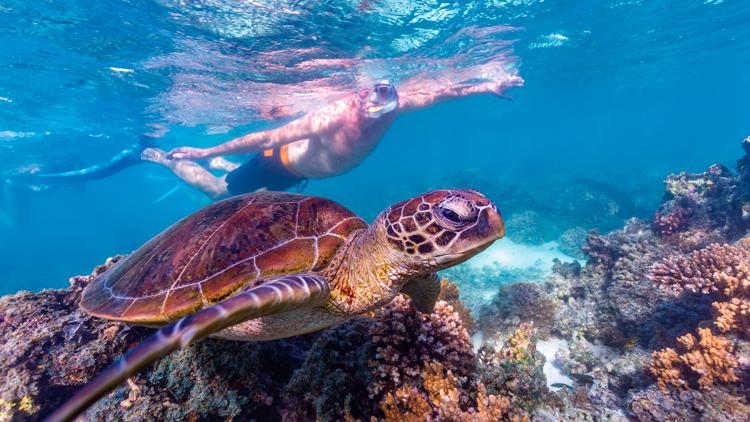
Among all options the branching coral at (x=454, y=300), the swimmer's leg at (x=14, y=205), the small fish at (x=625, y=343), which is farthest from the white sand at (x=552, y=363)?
the swimmer's leg at (x=14, y=205)

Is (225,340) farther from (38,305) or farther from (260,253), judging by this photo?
(38,305)

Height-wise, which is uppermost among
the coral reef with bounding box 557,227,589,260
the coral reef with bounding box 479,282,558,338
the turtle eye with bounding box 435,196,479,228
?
the turtle eye with bounding box 435,196,479,228

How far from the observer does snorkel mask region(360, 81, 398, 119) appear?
7.88 m

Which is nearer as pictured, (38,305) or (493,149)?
(38,305)

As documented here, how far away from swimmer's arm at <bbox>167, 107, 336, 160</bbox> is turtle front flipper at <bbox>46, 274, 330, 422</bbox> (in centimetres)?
760

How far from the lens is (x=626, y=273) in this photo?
5379 mm

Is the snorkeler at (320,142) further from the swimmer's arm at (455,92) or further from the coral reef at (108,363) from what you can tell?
the coral reef at (108,363)

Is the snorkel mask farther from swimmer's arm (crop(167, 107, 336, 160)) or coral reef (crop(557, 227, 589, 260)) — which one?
coral reef (crop(557, 227, 589, 260))

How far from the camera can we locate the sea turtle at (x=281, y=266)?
5.54ft

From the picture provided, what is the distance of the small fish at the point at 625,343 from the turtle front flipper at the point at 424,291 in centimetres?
343

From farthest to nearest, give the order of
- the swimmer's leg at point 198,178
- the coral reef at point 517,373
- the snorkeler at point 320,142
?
the swimmer's leg at point 198,178
the snorkeler at point 320,142
the coral reef at point 517,373

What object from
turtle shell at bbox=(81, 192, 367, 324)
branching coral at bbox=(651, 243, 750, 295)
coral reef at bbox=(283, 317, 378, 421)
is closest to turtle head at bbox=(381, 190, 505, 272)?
turtle shell at bbox=(81, 192, 367, 324)

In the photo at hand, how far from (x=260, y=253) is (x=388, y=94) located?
21.4ft

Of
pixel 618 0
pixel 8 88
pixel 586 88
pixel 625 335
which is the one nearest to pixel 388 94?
pixel 625 335
